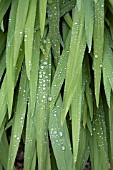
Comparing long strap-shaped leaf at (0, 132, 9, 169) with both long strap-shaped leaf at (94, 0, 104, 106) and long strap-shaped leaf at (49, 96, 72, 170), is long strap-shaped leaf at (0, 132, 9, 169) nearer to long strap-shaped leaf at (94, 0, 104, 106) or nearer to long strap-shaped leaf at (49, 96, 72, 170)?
long strap-shaped leaf at (49, 96, 72, 170)

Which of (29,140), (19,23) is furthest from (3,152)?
(19,23)

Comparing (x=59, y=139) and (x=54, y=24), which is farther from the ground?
(x=54, y=24)

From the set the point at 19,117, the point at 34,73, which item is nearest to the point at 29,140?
the point at 19,117

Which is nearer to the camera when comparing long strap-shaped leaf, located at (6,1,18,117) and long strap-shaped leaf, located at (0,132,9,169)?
long strap-shaped leaf, located at (6,1,18,117)

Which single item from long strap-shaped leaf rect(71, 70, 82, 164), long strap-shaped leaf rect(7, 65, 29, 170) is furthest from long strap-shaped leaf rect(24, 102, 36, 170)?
long strap-shaped leaf rect(71, 70, 82, 164)

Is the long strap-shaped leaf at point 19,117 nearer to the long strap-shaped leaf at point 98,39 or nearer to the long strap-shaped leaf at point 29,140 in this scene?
the long strap-shaped leaf at point 29,140

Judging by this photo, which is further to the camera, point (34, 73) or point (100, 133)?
point (100, 133)

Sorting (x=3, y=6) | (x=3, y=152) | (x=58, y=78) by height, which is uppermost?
(x=3, y=6)

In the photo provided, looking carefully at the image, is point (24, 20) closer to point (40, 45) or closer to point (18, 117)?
point (40, 45)

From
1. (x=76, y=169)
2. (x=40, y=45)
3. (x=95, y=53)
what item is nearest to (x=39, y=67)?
(x=40, y=45)

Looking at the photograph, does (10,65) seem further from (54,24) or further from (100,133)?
(100,133)
